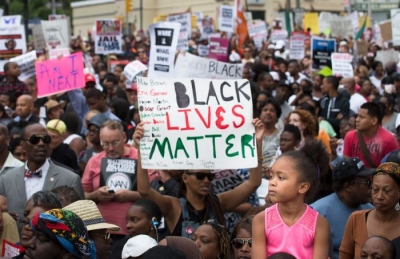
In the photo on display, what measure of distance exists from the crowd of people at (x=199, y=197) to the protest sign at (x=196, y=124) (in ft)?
0.35

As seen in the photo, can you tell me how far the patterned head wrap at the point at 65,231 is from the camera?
454 centimetres

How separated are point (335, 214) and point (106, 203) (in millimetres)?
2131

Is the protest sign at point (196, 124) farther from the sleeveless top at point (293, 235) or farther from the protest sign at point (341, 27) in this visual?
the protest sign at point (341, 27)

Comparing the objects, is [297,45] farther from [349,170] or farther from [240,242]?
[240,242]

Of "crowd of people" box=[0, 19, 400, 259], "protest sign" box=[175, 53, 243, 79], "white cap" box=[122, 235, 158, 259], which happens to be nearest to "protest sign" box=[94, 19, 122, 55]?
"crowd of people" box=[0, 19, 400, 259]

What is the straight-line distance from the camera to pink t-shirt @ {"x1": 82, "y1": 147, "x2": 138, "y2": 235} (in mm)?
8023

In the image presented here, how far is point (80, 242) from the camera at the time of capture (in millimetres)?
4574

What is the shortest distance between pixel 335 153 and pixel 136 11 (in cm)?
4880

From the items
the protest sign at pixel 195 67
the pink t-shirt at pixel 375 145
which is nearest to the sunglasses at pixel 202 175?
the pink t-shirt at pixel 375 145

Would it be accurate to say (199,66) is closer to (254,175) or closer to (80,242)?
(254,175)

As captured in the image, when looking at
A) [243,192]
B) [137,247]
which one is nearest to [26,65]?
[243,192]

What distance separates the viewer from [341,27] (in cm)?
2878

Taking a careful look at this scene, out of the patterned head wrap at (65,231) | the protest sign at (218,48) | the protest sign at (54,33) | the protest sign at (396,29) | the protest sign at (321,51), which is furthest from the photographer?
the protest sign at (54,33)

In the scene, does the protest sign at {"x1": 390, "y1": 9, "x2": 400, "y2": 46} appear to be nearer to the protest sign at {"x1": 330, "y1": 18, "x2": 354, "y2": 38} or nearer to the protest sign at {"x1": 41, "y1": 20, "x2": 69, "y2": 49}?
the protest sign at {"x1": 41, "y1": 20, "x2": 69, "y2": 49}
